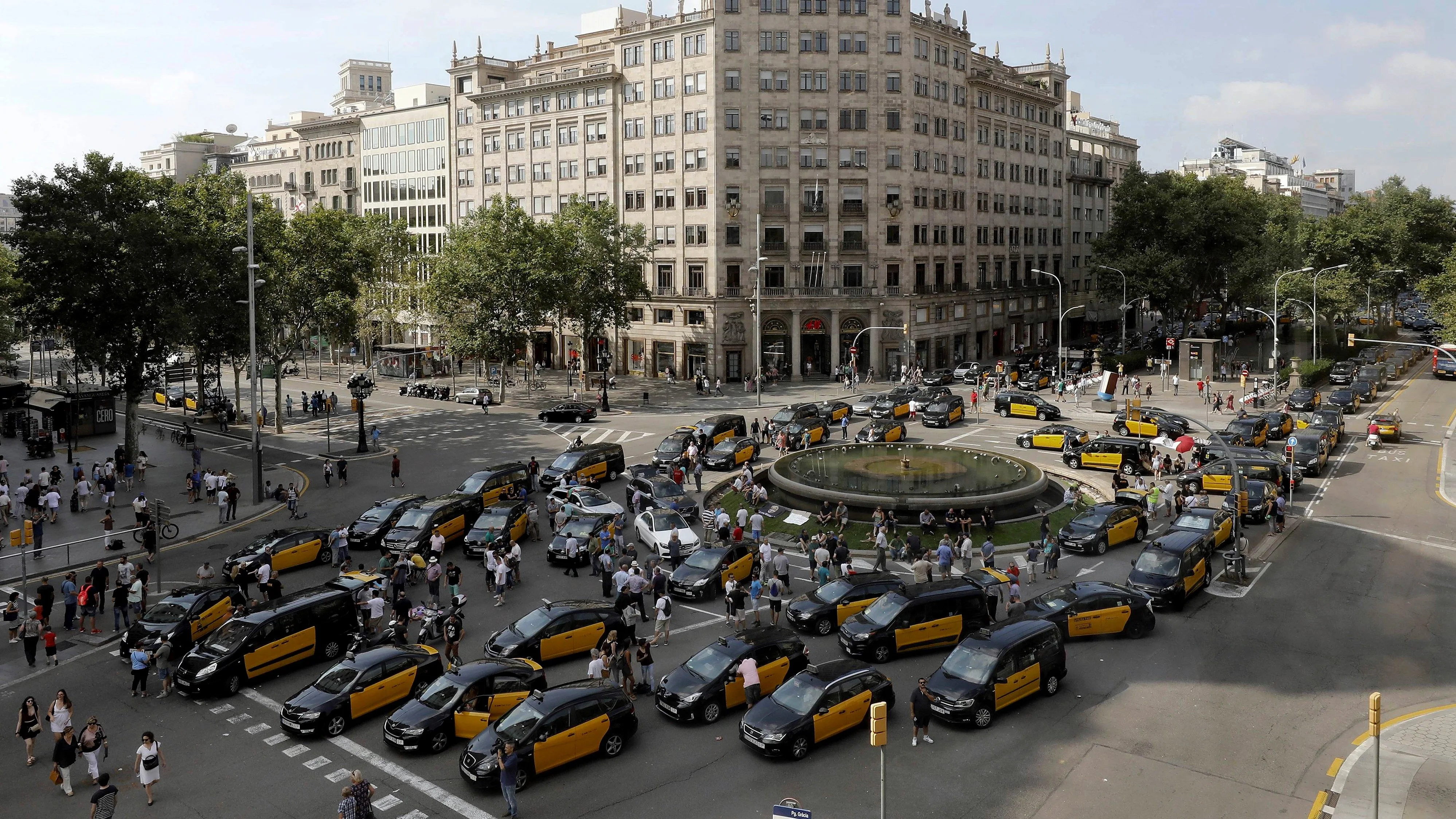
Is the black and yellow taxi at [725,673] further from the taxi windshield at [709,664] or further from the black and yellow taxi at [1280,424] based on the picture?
the black and yellow taxi at [1280,424]

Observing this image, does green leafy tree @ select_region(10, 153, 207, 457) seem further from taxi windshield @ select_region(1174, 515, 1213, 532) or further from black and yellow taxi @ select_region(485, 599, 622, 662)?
taxi windshield @ select_region(1174, 515, 1213, 532)

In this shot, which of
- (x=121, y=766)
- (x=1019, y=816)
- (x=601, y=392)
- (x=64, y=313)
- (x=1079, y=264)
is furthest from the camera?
(x=1079, y=264)

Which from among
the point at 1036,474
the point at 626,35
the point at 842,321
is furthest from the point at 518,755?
the point at 626,35

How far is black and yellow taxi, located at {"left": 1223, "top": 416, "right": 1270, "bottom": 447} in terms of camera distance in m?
50.9

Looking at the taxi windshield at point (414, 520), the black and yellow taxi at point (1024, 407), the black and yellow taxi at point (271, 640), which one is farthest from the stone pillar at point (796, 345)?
the black and yellow taxi at point (271, 640)

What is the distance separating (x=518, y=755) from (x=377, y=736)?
13.7 ft

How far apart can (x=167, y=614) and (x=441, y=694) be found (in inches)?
389

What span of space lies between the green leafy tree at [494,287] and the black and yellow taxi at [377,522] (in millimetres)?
34514

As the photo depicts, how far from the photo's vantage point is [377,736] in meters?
20.6

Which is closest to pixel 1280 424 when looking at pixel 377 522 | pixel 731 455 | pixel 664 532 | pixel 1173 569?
pixel 731 455

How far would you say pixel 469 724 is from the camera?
20172 mm

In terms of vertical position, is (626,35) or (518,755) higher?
(626,35)

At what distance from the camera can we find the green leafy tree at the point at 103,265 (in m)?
44.3

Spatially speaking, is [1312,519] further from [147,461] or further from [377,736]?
[147,461]
